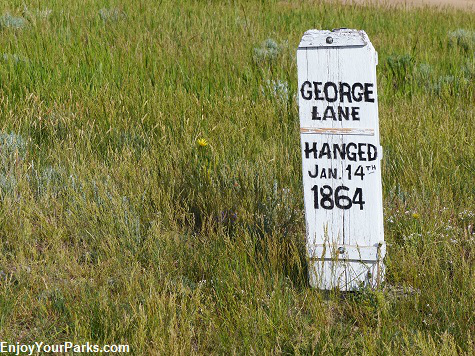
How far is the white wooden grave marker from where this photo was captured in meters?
2.87

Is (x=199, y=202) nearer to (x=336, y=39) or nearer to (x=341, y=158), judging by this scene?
(x=341, y=158)

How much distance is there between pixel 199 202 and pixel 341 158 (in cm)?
108

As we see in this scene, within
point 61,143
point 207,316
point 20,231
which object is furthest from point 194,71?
point 207,316

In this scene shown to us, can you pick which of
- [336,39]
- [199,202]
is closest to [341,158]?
[336,39]

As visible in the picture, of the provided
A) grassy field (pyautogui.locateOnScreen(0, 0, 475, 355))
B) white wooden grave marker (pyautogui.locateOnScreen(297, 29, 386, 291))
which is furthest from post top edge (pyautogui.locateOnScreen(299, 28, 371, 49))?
grassy field (pyautogui.locateOnScreen(0, 0, 475, 355))

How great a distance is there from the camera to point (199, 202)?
376 cm

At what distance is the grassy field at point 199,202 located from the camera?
8.80 feet

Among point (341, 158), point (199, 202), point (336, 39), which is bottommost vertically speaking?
point (199, 202)

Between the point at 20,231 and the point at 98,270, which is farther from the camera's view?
the point at 20,231

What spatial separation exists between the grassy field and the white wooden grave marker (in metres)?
0.16

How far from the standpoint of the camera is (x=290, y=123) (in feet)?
15.9

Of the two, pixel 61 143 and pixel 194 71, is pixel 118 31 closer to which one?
pixel 194 71

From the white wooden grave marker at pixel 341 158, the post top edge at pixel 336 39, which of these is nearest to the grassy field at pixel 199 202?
the white wooden grave marker at pixel 341 158

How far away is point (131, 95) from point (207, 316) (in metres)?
2.86
